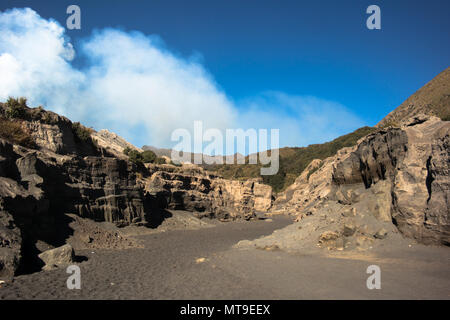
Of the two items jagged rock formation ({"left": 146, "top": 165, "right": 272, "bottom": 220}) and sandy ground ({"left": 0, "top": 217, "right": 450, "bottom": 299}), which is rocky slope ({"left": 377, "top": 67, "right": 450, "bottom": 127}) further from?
sandy ground ({"left": 0, "top": 217, "right": 450, "bottom": 299})

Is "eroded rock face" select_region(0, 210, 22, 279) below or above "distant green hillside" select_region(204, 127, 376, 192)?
below

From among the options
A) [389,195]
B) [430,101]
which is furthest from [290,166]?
[389,195]

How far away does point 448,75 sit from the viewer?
2854 inches

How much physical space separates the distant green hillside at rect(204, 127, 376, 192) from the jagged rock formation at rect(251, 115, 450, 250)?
7611 centimetres

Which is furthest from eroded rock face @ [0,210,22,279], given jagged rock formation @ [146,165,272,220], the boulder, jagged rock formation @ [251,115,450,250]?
jagged rock formation @ [146,165,272,220]

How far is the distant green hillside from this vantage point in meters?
97.4

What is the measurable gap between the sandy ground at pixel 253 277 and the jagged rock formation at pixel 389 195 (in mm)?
1236

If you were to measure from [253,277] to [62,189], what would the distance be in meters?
14.8

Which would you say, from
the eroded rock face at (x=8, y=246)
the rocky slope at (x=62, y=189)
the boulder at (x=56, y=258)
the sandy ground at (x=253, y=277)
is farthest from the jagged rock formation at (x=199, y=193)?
the eroded rock face at (x=8, y=246)

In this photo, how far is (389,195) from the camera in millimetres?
14023

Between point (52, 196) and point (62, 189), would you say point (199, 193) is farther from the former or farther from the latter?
point (52, 196)
